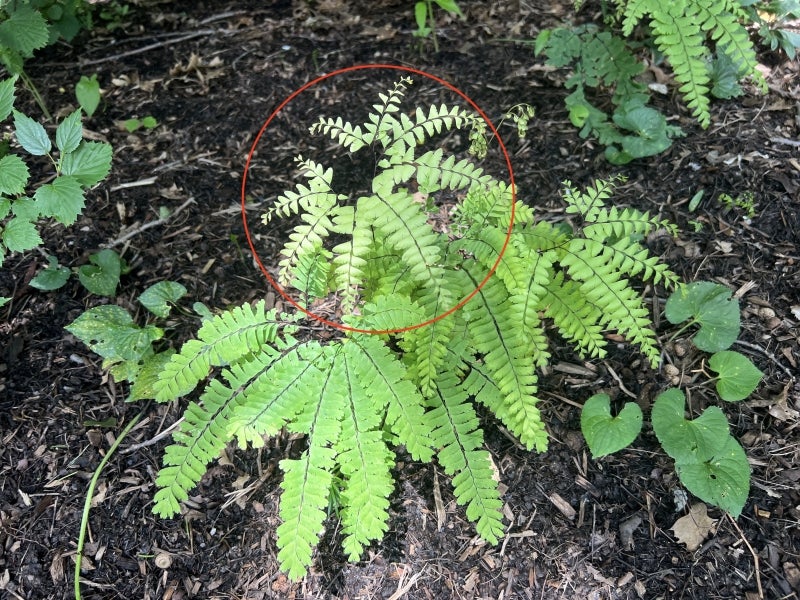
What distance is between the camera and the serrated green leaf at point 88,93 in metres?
4.00

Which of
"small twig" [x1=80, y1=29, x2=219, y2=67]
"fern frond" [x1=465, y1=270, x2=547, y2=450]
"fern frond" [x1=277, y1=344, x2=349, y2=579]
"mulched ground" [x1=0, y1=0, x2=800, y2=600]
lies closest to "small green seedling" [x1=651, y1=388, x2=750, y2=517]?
"mulched ground" [x1=0, y1=0, x2=800, y2=600]

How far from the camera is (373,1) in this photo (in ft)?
15.2

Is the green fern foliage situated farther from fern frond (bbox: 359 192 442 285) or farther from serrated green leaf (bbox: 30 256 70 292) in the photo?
serrated green leaf (bbox: 30 256 70 292)

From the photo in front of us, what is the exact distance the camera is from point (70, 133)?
286cm

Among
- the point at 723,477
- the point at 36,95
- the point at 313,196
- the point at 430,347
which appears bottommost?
the point at 723,477

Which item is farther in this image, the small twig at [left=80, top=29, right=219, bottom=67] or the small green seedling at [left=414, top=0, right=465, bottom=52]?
the small twig at [left=80, top=29, right=219, bottom=67]

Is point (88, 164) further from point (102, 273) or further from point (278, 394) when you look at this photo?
point (278, 394)

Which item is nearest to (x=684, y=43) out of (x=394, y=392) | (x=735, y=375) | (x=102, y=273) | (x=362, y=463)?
(x=735, y=375)

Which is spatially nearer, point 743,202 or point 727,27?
point 727,27

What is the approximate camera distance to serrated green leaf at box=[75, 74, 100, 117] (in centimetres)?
400

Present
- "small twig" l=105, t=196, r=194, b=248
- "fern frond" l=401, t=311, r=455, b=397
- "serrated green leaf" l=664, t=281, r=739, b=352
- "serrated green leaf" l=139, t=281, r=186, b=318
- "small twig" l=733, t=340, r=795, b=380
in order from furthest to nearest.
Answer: "small twig" l=105, t=196, r=194, b=248 < "serrated green leaf" l=139, t=281, r=186, b=318 < "small twig" l=733, t=340, r=795, b=380 < "serrated green leaf" l=664, t=281, r=739, b=352 < "fern frond" l=401, t=311, r=455, b=397

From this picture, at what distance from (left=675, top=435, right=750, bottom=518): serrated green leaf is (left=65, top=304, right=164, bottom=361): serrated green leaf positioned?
2767 mm

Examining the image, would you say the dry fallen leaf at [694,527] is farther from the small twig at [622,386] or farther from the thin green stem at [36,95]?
the thin green stem at [36,95]

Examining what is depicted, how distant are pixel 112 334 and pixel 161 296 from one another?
1.11ft
